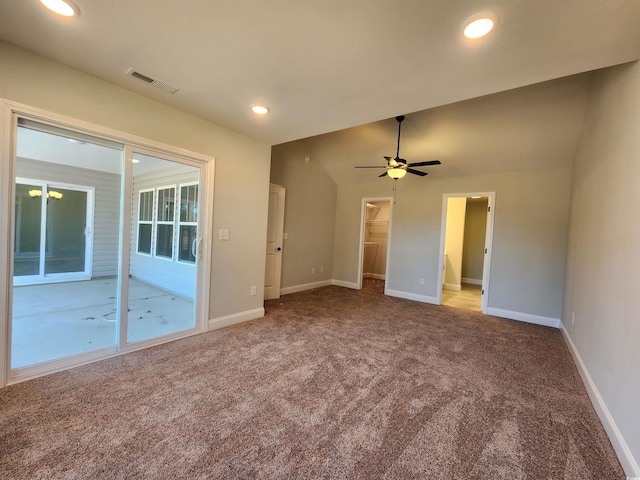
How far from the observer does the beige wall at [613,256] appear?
1.61 meters

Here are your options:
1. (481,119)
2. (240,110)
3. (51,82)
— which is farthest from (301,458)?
(481,119)

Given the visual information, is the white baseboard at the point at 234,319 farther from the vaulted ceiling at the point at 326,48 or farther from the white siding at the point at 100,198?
the vaulted ceiling at the point at 326,48

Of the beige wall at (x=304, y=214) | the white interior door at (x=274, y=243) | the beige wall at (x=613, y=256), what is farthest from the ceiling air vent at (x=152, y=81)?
the beige wall at (x=613, y=256)

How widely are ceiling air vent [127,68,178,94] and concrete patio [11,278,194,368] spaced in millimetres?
2124

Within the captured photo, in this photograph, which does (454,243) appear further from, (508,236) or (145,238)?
(145,238)

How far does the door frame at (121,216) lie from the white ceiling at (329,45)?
477 millimetres

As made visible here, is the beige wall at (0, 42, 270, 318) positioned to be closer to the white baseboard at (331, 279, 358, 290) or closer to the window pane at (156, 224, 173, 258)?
the window pane at (156, 224, 173, 258)

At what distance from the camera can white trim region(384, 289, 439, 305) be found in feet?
17.1

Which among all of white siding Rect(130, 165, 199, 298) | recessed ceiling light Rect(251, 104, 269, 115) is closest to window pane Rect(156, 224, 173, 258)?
white siding Rect(130, 165, 199, 298)

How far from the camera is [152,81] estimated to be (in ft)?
7.75

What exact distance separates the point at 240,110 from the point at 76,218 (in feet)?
7.87

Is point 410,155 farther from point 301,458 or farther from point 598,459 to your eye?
point 301,458

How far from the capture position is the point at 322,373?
7.98ft

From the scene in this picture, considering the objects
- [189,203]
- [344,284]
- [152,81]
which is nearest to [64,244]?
[189,203]
